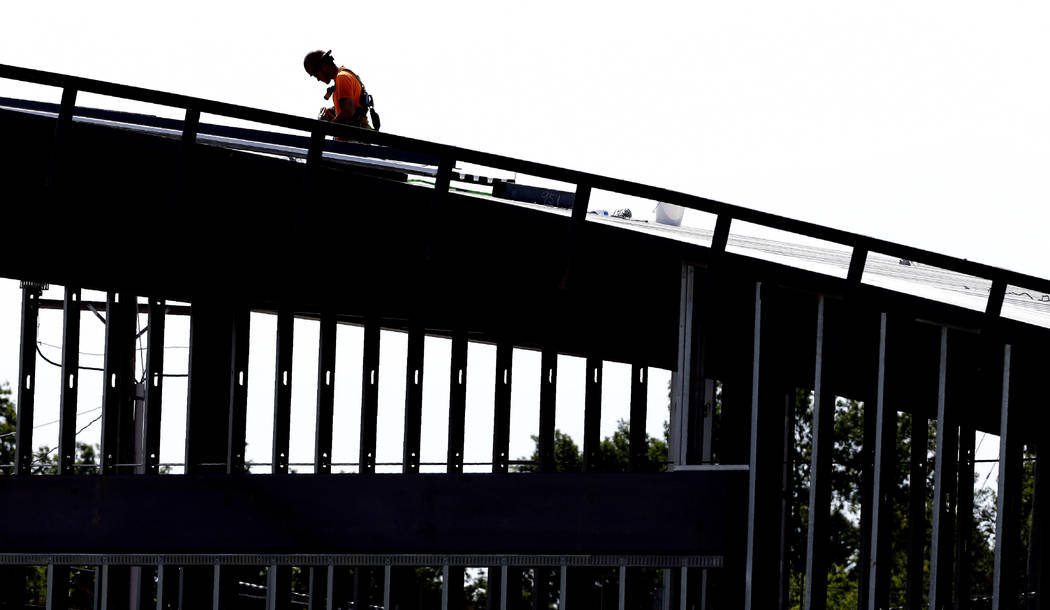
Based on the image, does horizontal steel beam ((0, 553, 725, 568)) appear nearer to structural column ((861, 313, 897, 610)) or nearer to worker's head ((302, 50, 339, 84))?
structural column ((861, 313, 897, 610))

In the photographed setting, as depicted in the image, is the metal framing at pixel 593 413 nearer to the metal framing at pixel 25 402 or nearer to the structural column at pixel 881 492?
the structural column at pixel 881 492

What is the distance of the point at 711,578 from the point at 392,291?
170 inches

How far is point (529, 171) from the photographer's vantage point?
37.7ft

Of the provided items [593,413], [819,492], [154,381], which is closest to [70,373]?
[154,381]

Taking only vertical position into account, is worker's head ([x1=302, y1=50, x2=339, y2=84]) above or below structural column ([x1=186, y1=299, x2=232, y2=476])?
above

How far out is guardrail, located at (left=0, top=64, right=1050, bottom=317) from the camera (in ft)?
36.7

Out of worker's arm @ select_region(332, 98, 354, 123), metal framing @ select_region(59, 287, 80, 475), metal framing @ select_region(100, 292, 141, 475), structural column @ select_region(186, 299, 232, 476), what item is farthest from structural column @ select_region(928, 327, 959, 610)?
metal framing @ select_region(59, 287, 80, 475)

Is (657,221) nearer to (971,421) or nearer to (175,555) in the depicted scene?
(971,421)

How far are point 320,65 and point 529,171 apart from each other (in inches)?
82.5

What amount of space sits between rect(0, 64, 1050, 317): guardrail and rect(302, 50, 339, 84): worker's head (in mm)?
573

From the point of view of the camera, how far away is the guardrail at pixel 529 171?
11.2m

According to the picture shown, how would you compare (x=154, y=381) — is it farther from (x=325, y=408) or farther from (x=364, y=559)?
(x=364, y=559)

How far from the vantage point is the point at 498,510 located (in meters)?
11.5

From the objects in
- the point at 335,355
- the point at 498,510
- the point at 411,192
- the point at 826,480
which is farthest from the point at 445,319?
the point at 826,480
